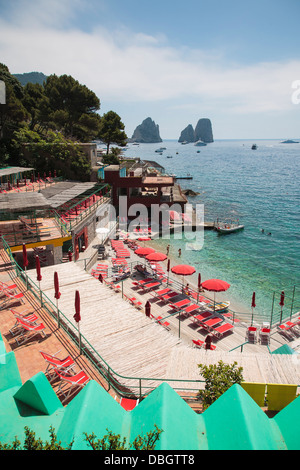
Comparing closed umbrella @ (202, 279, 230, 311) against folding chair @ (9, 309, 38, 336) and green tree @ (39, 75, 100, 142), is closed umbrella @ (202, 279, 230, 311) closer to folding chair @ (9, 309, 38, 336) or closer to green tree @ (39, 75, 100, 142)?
folding chair @ (9, 309, 38, 336)

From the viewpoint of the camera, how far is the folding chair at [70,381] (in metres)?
8.50

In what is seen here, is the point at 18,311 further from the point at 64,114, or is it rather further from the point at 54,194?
the point at 64,114

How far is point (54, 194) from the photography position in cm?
2609

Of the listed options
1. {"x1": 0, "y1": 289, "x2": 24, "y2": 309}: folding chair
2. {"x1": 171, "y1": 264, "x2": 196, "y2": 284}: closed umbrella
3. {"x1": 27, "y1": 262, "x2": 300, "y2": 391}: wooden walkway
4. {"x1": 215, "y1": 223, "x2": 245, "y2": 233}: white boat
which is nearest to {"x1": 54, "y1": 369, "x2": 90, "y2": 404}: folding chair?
{"x1": 27, "y1": 262, "x2": 300, "y2": 391}: wooden walkway

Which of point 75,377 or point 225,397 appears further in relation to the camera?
point 75,377

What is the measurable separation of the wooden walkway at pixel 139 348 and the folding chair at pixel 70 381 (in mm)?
1224

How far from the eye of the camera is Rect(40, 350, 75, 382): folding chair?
8.88 metres

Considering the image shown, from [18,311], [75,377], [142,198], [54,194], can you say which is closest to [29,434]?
[75,377]

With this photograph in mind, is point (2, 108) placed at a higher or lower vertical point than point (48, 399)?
higher

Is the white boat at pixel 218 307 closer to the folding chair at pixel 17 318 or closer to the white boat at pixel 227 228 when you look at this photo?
the folding chair at pixel 17 318

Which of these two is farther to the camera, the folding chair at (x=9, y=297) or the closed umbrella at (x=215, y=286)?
the closed umbrella at (x=215, y=286)

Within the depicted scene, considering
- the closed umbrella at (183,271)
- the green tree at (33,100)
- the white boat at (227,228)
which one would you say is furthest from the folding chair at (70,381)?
the green tree at (33,100)
